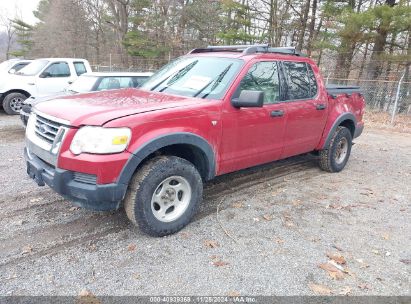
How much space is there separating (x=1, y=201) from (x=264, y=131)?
350 centimetres

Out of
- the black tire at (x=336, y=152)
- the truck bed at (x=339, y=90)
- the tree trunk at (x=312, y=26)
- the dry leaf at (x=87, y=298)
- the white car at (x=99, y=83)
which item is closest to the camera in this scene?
the dry leaf at (x=87, y=298)

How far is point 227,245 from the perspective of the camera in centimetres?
347

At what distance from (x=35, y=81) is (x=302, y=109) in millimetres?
9098

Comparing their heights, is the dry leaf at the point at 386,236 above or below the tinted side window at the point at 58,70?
below

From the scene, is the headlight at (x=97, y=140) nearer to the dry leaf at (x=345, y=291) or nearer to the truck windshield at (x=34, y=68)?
the dry leaf at (x=345, y=291)

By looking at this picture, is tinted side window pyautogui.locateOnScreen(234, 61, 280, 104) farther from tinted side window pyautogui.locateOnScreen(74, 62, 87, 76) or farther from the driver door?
tinted side window pyautogui.locateOnScreen(74, 62, 87, 76)

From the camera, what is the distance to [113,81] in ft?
28.4

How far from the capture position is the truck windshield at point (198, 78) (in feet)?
13.0

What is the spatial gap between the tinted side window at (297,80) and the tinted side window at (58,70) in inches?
339

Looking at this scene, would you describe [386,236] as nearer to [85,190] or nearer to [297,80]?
[297,80]

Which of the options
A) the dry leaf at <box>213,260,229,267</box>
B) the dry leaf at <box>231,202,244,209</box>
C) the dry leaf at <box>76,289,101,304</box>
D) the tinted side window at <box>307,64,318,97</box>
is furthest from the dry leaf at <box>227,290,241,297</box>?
the tinted side window at <box>307,64,318,97</box>

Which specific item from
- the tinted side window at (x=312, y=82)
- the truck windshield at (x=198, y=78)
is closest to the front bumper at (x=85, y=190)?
the truck windshield at (x=198, y=78)

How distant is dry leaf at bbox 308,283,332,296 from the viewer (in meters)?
2.83

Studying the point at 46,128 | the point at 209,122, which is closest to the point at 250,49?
the point at 209,122
